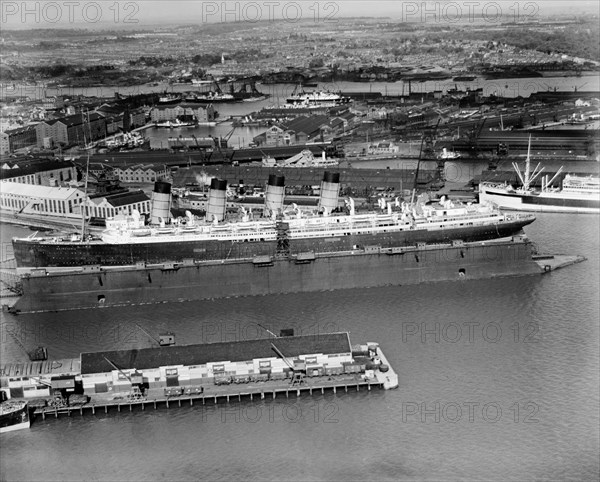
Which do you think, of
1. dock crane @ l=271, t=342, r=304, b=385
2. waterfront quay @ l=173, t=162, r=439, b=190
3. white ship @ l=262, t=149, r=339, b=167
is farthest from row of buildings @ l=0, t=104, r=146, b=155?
dock crane @ l=271, t=342, r=304, b=385

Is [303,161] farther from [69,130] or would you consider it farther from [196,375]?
[196,375]

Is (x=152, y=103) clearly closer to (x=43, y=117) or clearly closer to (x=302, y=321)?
(x=43, y=117)

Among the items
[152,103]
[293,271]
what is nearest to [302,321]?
[293,271]

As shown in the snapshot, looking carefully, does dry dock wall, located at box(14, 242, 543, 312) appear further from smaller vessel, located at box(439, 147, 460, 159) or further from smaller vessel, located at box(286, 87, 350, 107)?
smaller vessel, located at box(286, 87, 350, 107)

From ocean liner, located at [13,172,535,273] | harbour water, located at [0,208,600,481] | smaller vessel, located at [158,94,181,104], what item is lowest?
harbour water, located at [0,208,600,481]

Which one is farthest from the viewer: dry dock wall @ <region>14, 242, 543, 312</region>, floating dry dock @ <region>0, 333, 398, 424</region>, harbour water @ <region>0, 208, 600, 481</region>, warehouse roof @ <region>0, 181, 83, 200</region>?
warehouse roof @ <region>0, 181, 83, 200</region>

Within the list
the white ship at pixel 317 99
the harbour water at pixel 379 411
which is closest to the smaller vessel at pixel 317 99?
the white ship at pixel 317 99
